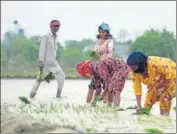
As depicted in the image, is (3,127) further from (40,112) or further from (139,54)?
(139,54)

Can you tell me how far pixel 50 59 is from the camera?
42.1 ft

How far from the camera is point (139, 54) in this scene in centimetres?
842

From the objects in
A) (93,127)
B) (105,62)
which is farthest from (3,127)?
(105,62)

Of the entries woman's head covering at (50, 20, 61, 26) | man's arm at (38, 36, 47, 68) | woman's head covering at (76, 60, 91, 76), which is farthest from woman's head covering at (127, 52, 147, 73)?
man's arm at (38, 36, 47, 68)

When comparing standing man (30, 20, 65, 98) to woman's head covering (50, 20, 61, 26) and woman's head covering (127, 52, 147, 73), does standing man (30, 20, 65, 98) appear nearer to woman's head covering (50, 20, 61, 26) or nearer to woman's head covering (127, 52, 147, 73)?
woman's head covering (50, 20, 61, 26)

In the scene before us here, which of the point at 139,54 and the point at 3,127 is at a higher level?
the point at 139,54

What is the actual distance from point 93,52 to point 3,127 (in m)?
4.49

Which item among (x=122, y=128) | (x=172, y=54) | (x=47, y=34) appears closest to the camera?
(x=122, y=128)

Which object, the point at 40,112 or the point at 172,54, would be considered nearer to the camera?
the point at 40,112

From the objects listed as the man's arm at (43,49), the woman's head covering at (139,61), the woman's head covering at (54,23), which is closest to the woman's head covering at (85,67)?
the woman's head covering at (54,23)

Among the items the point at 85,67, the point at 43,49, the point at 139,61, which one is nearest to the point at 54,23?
the point at 43,49

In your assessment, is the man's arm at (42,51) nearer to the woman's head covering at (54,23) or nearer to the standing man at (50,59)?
the standing man at (50,59)

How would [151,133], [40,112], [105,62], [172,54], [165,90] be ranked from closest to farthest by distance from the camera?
[151,133], [40,112], [165,90], [105,62], [172,54]

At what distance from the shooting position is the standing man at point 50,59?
1258 cm
